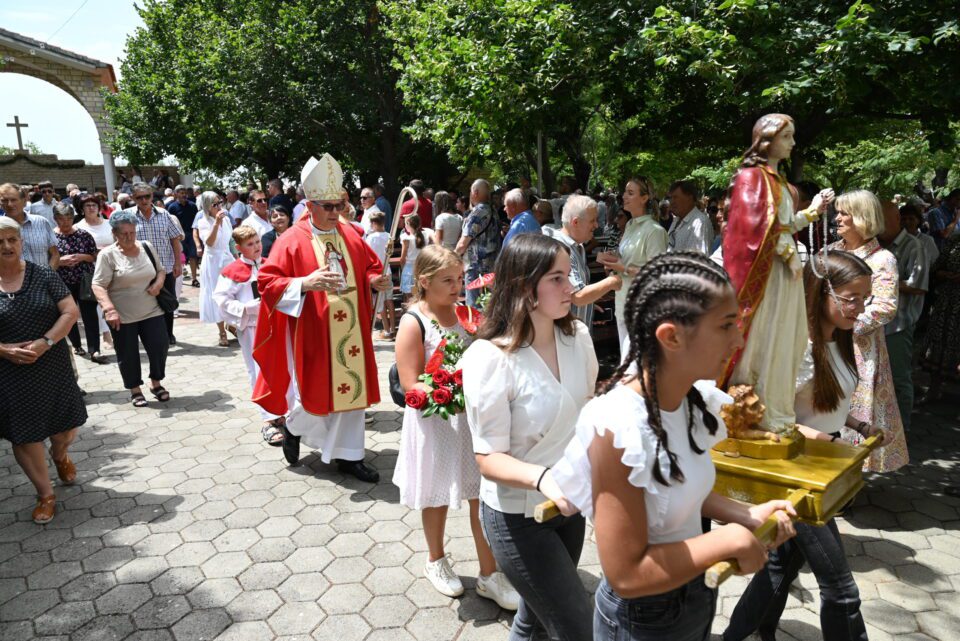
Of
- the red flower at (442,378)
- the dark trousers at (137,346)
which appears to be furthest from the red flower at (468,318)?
the dark trousers at (137,346)

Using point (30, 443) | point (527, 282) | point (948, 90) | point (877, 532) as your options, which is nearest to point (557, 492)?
point (527, 282)

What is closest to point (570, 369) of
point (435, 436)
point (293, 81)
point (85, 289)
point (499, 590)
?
point (435, 436)

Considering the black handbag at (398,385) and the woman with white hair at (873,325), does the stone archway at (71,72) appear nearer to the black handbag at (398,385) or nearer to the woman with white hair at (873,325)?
the black handbag at (398,385)

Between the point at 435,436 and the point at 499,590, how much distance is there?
2.81 feet

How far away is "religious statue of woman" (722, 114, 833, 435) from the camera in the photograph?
2895 millimetres

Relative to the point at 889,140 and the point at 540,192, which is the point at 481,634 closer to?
the point at 540,192

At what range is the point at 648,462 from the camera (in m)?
1.62

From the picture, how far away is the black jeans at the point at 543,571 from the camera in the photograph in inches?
90.7

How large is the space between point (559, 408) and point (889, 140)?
16.5 metres

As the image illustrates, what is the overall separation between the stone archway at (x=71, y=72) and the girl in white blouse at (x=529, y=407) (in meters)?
28.7

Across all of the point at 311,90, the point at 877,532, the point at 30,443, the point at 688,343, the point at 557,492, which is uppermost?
the point at 311,90

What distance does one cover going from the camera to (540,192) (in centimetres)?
1247

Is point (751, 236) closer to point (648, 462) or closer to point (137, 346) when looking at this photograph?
point (648, 462)

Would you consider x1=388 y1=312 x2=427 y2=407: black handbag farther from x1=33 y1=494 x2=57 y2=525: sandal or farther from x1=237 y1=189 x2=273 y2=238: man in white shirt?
x1=237 y1=189 x2=273 y2=238: man in white shirt
